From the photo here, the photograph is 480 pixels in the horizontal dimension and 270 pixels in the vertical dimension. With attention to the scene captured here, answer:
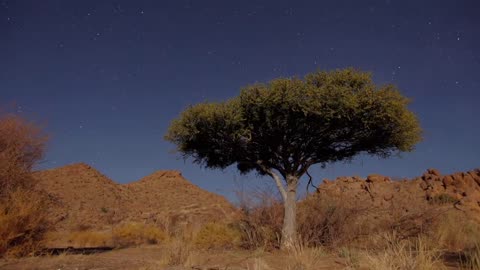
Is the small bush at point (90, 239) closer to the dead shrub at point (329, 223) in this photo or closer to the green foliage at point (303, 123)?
the green foliage at point (303, 123)

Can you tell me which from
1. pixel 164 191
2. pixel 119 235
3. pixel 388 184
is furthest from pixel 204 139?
pixel 164 191

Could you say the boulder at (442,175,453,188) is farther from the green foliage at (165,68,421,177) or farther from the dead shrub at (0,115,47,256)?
the dead shrub at (0,115,47,256)

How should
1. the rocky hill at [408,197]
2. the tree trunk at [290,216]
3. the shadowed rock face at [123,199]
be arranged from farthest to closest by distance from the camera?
the shadowed rock face at [123,199], the rocky hill at [408,197], the tree trunk at [290,216]

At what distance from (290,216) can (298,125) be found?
3.37m

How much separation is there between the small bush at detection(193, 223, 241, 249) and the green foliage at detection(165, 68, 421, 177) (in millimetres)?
3077

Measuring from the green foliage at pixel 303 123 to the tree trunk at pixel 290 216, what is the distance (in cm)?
54

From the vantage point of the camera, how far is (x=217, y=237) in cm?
1886

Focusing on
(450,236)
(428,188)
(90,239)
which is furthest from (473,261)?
(428,188)

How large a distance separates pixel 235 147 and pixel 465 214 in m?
19.3

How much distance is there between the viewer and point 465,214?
95.4 ft

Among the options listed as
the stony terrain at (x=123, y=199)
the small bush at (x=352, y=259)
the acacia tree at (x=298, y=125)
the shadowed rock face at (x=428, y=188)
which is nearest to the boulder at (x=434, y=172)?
the shadowed rock face at (x=428, y=188)

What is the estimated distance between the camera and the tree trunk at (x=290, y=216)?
15.6m

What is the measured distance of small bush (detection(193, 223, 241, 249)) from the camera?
17719 millimetres

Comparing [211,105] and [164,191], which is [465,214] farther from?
[164,191]
